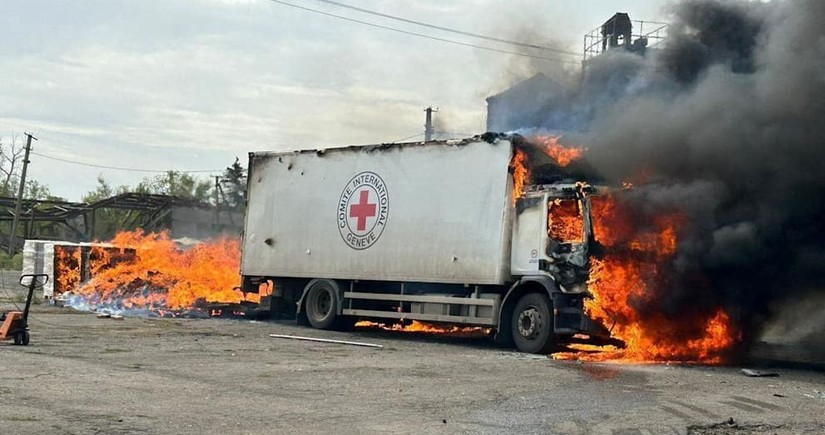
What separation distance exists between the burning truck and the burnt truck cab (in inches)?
0.7

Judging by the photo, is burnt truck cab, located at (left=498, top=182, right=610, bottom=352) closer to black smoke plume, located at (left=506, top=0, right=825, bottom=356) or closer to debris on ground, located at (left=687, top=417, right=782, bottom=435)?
black smoke plume, located at (left=506, top=0, right=825, bottom=356)

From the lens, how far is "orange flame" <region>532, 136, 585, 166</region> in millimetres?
13859

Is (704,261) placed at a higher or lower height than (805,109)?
lower

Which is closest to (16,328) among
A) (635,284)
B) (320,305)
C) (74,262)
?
(320,305)

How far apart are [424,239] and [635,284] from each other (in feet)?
13.4

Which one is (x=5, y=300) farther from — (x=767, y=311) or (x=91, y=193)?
(x=91, y=193)

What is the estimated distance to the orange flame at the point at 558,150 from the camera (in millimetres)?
13859

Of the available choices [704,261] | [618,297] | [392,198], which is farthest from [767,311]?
[392,198]

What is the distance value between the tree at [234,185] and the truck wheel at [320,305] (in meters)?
30.4

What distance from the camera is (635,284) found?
41.1 ft

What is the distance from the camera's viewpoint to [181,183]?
72.4 metres

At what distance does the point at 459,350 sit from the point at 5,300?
53.5 feet

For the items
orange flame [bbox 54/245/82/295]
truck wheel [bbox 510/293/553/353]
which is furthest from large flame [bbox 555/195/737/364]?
orange flame [bbox 54/245/82/295]

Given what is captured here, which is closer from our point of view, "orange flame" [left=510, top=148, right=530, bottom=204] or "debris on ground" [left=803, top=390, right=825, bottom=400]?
"debris on ground" [left=803, top=390, right=825, bottom=400]
